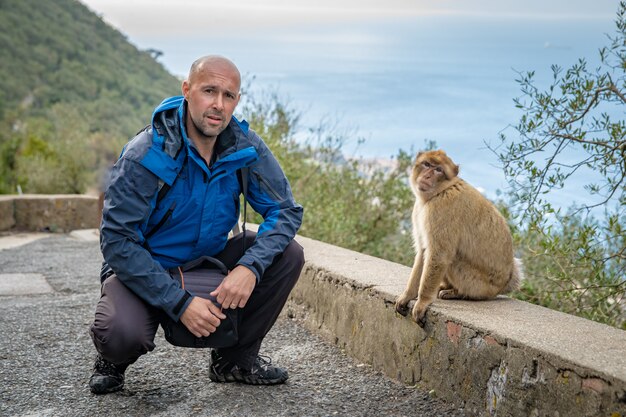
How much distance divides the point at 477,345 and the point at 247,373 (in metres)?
1.10

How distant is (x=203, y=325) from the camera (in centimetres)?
311

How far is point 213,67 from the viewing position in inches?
131

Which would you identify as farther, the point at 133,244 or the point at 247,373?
the point at 247,373

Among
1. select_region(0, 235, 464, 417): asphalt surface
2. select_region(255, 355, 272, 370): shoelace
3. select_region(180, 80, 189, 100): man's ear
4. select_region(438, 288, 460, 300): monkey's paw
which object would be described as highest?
select_region(180, 80, 189, 100): man's ear

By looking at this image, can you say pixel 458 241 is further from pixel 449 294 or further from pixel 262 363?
pixel 262 363

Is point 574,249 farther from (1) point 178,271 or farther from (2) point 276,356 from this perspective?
(1) point 178,271

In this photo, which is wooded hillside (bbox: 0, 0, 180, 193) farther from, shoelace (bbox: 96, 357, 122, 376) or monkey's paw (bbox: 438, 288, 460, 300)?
monkey's paw (bbox: 438, 288, 460, 300)

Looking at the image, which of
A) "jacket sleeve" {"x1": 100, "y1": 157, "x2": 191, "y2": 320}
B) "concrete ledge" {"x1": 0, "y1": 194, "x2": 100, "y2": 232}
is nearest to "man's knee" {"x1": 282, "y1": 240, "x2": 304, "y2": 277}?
"jacket sleeve" {"x1": 100, "y1": 157, "x2": 191, "y2": 320}

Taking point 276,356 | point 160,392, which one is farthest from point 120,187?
point 276,356

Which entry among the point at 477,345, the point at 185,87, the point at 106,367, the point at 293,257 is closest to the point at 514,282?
the point at 477,345

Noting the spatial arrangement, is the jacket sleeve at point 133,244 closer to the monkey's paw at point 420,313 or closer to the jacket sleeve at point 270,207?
the jacket sleeve at point 270,207

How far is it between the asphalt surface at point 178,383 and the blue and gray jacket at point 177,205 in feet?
1.66

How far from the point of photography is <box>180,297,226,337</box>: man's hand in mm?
3104

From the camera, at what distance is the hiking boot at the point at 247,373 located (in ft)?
11.5
